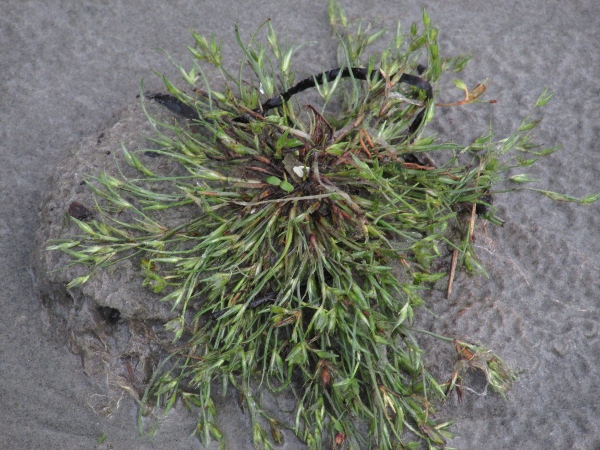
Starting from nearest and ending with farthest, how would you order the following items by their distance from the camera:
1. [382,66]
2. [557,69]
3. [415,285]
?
[415,285], [382,66], [557,69]

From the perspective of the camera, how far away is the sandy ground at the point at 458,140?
8.41 feet

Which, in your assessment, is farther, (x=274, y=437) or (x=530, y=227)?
(x=530, y=227)

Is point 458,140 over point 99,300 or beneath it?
beneath

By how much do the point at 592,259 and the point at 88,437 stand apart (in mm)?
2183

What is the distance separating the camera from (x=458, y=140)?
2.94 m

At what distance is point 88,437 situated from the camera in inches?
102

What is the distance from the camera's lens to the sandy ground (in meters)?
2.56

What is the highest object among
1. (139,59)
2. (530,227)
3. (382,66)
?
(139,59)

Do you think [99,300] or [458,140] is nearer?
[99,300]

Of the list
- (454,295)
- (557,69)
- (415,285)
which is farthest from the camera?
(557,69)

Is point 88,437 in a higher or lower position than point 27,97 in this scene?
lower

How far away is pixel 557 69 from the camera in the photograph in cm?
308

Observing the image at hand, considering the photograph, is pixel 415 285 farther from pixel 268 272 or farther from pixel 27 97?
pixel 27 97

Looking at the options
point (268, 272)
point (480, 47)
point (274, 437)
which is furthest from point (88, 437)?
point (480, 47)
